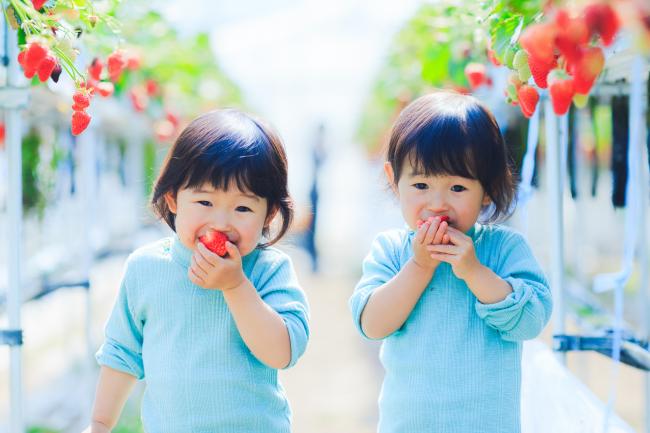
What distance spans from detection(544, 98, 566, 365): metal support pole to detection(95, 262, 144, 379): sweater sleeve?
97 cm

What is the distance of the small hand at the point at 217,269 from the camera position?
1282 millimetres

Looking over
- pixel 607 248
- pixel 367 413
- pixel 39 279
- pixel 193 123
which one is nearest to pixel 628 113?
pixel 193 123

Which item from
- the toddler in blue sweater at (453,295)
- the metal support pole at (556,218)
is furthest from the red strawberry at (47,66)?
the metal support pole at (556,218)

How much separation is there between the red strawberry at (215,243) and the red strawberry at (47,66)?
40cm

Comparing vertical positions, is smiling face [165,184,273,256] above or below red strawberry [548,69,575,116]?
below

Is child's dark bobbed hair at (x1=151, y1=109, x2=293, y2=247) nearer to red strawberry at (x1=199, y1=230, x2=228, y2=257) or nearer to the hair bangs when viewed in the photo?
red strawberry at (x1=199, y1=230, x2=228, y2=257)

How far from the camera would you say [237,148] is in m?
1.38

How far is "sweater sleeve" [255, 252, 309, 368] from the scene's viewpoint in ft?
4.50

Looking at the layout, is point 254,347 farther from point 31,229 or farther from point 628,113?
point 31,229

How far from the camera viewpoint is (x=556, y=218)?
6.29 ft

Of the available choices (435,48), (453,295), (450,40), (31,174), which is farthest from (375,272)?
(31,174)

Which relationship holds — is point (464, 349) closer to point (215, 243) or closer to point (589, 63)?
point (215, 243)

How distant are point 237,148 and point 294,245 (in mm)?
337

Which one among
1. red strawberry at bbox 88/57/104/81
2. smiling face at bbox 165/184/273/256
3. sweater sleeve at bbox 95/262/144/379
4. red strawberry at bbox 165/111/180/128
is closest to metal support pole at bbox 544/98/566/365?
smiling face at bbox 165/184/273/256
